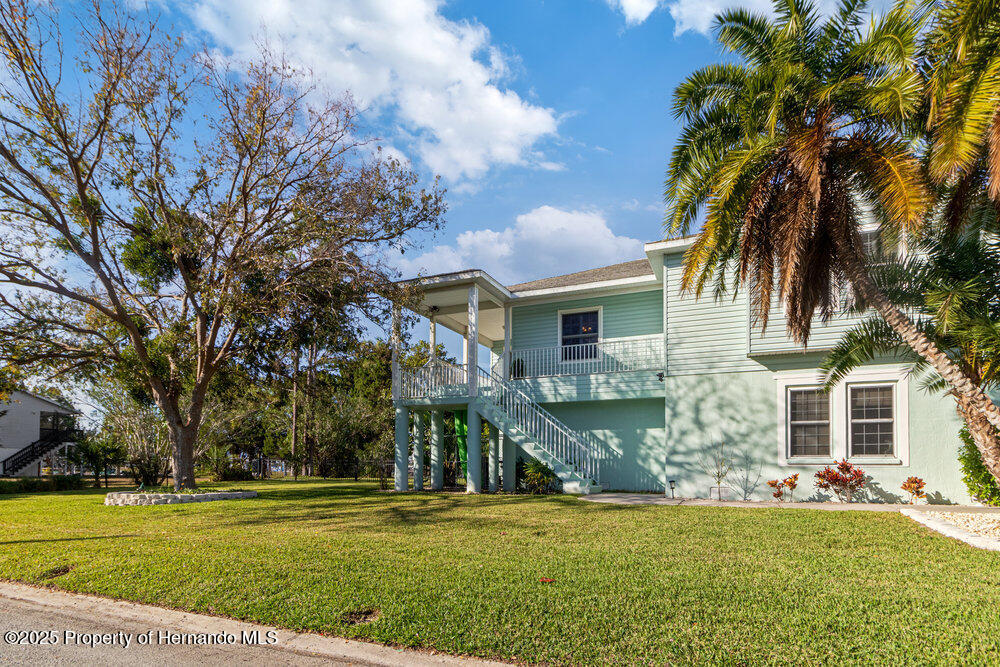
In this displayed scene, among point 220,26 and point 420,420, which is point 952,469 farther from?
point 220,26

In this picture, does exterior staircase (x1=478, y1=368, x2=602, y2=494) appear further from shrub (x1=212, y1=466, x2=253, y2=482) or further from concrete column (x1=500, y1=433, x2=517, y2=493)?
shrub (x1=212, y1=466, x2=253, y2=482)

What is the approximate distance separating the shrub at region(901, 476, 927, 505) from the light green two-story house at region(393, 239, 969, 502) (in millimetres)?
225

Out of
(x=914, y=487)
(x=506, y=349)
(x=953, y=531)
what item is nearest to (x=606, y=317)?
(x=506, y=349)

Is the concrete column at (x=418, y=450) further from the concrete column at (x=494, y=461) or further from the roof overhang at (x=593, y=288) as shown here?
the roof overhang at (x=593, y=288)

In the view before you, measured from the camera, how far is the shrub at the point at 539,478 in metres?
16.1

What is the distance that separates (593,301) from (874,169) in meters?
9.53

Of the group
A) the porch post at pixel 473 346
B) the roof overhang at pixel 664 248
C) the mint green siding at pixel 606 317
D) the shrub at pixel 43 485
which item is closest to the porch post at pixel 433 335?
the porch post at pixel 473 346

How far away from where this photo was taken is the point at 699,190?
35.7ft

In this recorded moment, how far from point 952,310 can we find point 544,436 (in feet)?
30.5

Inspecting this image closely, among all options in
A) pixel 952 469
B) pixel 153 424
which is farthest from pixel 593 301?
pixel 153 424

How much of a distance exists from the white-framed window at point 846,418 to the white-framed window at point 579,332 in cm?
545

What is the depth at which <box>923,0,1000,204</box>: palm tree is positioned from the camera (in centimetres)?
738

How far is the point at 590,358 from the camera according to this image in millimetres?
17906

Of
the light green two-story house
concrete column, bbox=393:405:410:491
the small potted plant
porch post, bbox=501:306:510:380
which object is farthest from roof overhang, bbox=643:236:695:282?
→ concrete column, bbox=393:405:410:491
